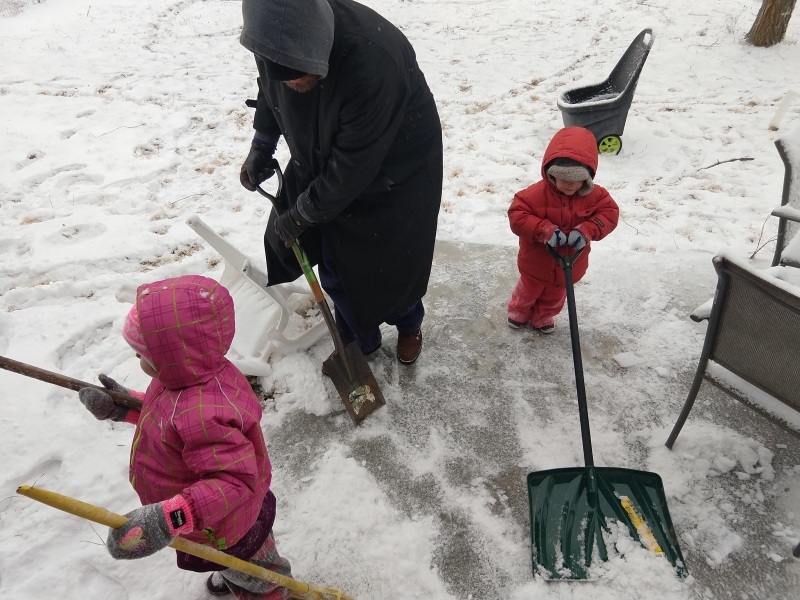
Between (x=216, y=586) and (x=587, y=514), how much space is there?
4.92 ft

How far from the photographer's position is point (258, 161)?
2322 mm

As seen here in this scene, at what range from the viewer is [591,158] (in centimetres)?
221

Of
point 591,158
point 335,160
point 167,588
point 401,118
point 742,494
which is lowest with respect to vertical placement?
point 167,588

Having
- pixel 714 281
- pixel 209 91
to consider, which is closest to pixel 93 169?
pixel 209 91

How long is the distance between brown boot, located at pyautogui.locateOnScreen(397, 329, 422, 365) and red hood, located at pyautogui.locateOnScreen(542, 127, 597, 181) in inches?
45.7

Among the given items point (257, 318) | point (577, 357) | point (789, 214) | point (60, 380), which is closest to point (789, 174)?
point (789, 214)

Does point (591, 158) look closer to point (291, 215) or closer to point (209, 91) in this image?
point (291, 215)

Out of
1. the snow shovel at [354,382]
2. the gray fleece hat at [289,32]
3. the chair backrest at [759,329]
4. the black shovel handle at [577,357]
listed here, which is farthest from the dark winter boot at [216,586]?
the chair backrest at [759,329]

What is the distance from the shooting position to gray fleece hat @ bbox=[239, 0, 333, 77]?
1369 millimetres

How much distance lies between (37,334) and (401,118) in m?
2.56

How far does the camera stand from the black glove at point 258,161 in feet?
7.60

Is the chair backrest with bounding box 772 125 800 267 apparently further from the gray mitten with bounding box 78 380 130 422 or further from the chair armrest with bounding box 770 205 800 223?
the gray mitten with bounding box 78 380 130 422

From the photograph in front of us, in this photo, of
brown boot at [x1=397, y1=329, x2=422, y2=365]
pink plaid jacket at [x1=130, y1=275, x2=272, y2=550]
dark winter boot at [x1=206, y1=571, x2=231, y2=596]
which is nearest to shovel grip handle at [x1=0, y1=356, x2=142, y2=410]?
pink plaid jacket at [x1=130, y1=275, x2=272, y2=550]

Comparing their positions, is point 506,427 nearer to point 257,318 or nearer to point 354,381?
point 354,381
